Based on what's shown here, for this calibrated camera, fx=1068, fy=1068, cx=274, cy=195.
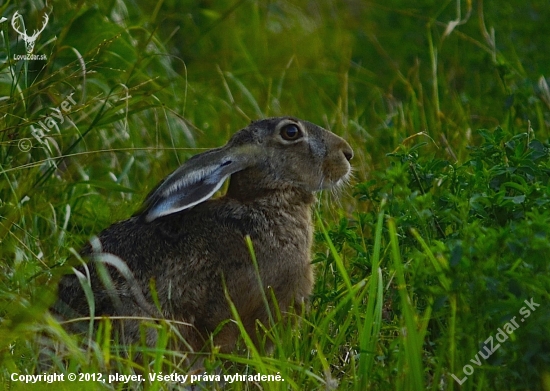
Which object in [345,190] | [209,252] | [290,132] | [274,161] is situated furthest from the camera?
[345,190]

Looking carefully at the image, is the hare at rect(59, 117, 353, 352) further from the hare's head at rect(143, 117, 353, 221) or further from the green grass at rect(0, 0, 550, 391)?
the green grass at rect(0, 0, 550, 391)

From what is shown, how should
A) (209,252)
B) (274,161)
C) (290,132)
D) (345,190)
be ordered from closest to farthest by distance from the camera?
(209,252)
(274,161)
(290,132)
(345,190)

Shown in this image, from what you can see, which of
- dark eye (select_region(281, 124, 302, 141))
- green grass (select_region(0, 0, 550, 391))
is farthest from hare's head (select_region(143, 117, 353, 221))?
green grass (select_region(0, 0, 550, 391))

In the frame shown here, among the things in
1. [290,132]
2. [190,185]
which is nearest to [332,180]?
[290,132]

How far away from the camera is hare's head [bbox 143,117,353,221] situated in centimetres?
488

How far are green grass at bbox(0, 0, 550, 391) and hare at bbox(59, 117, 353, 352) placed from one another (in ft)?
0.38

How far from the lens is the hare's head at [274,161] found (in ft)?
16.0

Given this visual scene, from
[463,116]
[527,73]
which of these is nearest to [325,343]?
[463,116]

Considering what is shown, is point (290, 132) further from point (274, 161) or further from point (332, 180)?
point (332, 180)

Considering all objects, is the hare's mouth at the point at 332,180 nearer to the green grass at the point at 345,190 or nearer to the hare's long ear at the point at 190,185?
the green grass at the point at 345,190

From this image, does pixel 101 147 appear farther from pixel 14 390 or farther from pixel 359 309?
pixel 14 390

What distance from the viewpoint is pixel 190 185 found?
15.4 ft

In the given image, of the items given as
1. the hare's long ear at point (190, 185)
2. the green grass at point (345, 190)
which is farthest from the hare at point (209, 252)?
the green grass at point (345, 190)

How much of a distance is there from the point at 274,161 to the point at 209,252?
0.74 m
